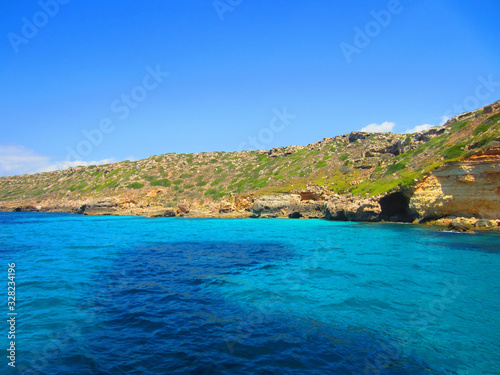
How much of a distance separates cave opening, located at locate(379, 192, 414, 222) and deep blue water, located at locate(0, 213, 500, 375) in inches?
1046

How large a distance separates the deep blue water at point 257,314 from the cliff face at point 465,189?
52.7ft

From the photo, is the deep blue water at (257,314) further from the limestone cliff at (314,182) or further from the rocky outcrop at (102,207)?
the rocky outcrop at (102,207)

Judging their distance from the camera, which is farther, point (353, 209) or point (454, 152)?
point (353, 209)

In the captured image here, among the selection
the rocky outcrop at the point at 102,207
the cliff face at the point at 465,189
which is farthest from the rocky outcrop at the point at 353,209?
the rocky outcrop at the point at 102,207

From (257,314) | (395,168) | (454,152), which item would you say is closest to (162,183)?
(395,168)

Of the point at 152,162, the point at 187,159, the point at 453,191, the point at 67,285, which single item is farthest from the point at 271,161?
the point at 67,285

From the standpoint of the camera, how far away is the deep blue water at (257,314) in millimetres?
7141

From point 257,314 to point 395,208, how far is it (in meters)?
44.0

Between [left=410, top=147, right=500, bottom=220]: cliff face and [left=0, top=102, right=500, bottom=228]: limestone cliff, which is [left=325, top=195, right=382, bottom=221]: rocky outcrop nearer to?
[left=0, top=102, right=500, bottom=228]: limestone cliff

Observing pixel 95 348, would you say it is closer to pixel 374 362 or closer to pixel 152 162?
pixel 374 362

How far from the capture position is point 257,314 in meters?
10.1

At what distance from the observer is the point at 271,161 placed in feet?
362

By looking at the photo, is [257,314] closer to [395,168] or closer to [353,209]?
[353,209]

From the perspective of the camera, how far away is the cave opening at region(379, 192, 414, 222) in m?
45.1
